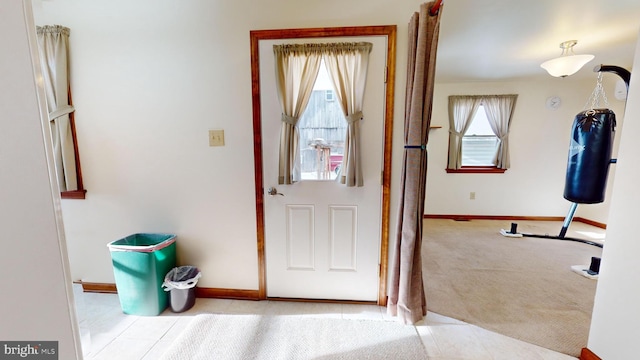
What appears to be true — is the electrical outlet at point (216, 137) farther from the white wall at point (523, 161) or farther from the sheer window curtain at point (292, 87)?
the white wall at point (523, 161)

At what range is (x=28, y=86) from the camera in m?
0.52

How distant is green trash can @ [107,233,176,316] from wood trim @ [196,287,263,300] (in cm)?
27

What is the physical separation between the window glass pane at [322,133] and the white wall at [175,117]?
40 cm

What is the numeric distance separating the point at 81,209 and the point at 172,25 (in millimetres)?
1684

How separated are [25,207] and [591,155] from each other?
157 inches

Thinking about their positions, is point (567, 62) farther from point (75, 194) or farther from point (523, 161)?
point (75, 194)

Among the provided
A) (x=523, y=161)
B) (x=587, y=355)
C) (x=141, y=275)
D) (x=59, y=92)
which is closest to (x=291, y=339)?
(x=141, y=275)

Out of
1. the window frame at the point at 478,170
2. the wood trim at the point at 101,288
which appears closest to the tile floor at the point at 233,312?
the wood trim at the point at 101,288

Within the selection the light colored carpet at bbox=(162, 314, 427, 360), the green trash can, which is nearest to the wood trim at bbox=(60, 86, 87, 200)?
the green trash can

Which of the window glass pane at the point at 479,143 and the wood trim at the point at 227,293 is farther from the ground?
the window glass pane at the point at 479,143

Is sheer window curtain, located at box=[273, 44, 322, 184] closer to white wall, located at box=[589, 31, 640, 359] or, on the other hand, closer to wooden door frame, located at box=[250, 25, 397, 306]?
wooden door frame, located at box=[250, 25, 397, 306]

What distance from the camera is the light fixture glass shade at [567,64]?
235cm

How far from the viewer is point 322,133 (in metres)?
1.81

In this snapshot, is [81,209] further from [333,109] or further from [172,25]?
[333,109]
